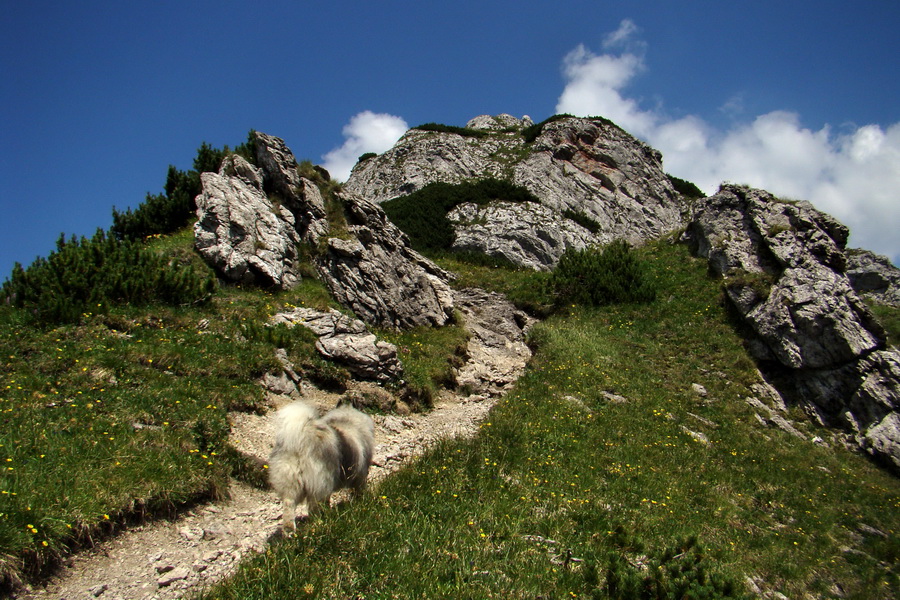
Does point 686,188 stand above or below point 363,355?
above

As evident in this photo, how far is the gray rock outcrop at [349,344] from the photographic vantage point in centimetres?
1223

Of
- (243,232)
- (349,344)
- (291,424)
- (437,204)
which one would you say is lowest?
(291,424)

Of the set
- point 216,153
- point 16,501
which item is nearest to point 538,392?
point 16,501

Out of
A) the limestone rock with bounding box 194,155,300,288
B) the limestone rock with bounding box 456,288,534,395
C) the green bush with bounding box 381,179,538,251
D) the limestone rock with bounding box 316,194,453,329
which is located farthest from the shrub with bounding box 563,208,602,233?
the limestone rock with bounding box 194,155,300,288

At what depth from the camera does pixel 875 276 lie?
31.0m

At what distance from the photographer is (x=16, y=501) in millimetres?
4875

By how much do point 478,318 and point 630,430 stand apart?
1042cm

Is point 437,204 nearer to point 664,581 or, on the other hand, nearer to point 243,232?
point 243,232

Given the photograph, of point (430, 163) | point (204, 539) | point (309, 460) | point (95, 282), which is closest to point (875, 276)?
point (430, 163)

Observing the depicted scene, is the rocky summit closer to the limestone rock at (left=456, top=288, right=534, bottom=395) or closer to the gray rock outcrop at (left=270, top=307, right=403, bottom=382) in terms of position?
the gray rock outcrop at (left=270, top=307, right=403, bottom=382)

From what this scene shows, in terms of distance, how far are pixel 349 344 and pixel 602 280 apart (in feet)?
46.8

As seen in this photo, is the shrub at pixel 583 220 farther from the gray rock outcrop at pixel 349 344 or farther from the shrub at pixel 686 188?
the gray rock outcrop at pixel 349 344

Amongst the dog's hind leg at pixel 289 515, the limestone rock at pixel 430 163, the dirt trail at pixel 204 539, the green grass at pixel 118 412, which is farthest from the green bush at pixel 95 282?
the limestone rock at pixel 430 163

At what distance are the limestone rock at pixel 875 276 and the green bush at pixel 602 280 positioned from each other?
17317 millimetres
